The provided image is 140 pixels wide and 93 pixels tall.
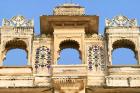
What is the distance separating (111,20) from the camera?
20625 millimetres

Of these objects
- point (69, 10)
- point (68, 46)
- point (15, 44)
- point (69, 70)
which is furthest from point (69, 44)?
Result: point (15, 44)

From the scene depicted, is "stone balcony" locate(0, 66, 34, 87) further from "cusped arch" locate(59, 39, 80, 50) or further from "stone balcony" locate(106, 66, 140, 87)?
"stone balcony" locate(106, 66, 140, 87)

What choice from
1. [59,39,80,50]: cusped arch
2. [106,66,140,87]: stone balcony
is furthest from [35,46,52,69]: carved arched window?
[106,66,140,87]: stone balcony

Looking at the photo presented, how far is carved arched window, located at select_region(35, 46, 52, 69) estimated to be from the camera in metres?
19.8

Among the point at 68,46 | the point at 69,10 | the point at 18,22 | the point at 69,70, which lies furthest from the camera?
the point at 69,10

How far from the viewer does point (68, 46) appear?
66.7ft

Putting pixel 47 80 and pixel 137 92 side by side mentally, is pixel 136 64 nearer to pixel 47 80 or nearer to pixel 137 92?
pixel 137 92

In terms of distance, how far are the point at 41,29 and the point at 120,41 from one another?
8.17 ft

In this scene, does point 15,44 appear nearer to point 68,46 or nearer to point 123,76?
point 68,46

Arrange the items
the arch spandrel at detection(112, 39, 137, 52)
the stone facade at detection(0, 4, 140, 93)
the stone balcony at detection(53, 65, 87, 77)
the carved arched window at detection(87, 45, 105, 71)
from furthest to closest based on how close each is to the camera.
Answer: the arch spandrel at detection(112, 39, 137, 52) → the carved arched window at detection(87, 45, 105, 71) → the stone facade at detection(0, 4, 140, 93) → the stone balcony at detection(53, 65, 87, 77)

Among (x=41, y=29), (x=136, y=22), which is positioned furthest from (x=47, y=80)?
(x=136, y=22)

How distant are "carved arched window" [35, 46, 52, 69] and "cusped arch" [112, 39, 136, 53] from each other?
2.02 m

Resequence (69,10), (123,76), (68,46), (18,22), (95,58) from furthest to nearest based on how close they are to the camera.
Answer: (69,10) → (18,22) → (68,46) → (95,58) → (123,76)

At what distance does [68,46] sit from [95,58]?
976mm
